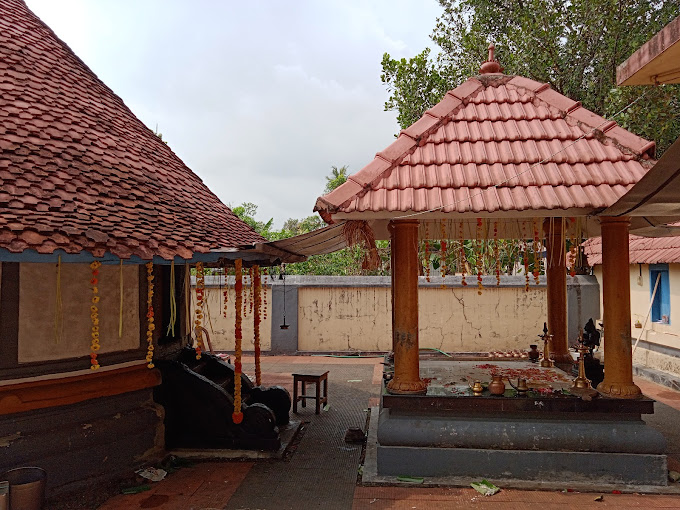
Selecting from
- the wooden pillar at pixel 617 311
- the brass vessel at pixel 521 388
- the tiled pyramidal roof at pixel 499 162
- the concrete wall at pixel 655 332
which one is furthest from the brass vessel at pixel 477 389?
the concrete wall at pixel 655 332

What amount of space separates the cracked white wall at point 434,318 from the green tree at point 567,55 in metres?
5.22

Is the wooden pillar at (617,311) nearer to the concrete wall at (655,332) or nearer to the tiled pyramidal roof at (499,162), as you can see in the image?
the tiled pyramidal roof at (499,162)

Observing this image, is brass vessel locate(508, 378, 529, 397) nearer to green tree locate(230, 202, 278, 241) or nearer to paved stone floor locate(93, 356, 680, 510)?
paved stone floor locate(93, 356, 680, 510)

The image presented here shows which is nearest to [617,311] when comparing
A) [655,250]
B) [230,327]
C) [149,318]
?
[149,318]

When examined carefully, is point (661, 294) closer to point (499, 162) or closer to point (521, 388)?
point (521, 388)

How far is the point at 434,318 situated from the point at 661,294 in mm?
5563

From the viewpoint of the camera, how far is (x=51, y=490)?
524cm

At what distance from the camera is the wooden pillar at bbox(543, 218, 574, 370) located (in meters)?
7.79

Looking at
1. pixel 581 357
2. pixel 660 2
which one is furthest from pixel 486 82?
pixel 660 2

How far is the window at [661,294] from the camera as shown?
1084 cm

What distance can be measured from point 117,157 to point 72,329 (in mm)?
2181

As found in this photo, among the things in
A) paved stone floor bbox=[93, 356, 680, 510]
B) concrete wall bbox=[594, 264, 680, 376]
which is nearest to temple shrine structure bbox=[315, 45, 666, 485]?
paved stone floor bbox=[93, 356, 680, 510]

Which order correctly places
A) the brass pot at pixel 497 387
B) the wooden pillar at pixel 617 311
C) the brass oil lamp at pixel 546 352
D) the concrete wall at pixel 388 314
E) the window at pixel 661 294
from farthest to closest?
1. the concrete wall at pixel 388 314
2. the window at pixel 661 294
3. the brass oil lamp at pixel 546 352
4. the brass pot at pixel 497 387
5. the wooden pillar at pixel 617 311

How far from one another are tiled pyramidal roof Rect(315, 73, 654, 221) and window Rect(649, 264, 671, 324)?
6486 mm
